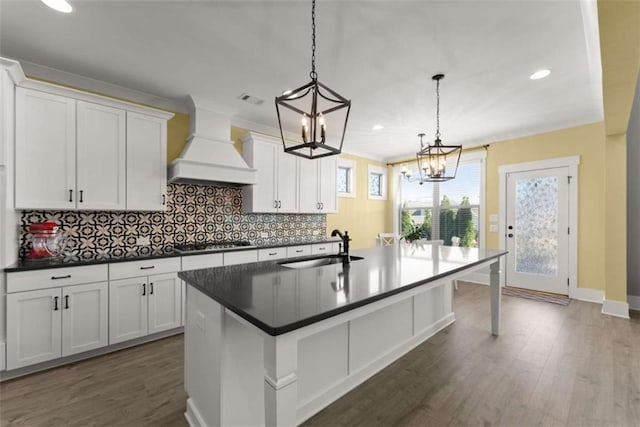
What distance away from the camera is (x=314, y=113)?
57.1 inches

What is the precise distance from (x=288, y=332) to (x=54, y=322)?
8.33ft

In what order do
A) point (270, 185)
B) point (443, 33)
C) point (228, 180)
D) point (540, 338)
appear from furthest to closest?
1. point (270, 185)
2. point (228, 180)
3. point (540, 338)
4. point (443, 33)

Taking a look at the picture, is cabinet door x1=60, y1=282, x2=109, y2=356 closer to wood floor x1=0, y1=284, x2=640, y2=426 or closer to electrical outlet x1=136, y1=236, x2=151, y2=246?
wood floor x1=0, y1=284, x2=640, y2=426

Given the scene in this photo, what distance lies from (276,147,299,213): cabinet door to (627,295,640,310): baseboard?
4863 mm

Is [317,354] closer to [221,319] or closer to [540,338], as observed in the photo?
[221,319]

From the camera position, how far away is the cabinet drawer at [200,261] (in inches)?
119

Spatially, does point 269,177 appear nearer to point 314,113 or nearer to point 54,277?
point 54,277

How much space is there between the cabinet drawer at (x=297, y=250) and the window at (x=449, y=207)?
2150mm

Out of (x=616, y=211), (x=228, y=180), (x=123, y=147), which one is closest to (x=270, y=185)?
(x=228, y=180)

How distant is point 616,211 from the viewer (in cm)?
356

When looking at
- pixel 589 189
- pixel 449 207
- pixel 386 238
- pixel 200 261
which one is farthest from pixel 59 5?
pixel 589 189

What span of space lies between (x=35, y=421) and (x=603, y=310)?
5.74 meters

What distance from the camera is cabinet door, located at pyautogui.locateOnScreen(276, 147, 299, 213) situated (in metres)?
4.22

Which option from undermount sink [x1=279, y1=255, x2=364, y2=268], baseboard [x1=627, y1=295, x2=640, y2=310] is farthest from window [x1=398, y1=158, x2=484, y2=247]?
undermount sink [x1=279, y1=255, x2=364, y2=268]
